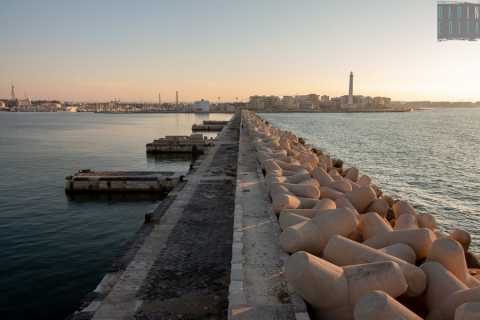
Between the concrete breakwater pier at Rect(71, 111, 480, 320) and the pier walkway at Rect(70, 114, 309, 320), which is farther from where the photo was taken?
the pier walkway at Rect(70, 114, 309, 320)

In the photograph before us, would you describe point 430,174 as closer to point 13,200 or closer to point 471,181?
point 471,181

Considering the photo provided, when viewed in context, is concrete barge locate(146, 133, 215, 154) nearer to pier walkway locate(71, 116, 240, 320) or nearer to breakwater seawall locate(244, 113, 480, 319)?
pier walkway locate(71, 116, 240, 320)

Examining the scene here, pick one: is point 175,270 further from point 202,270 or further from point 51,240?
point 51,240

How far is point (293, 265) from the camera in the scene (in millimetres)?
5250

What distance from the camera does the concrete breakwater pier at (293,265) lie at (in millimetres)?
4977

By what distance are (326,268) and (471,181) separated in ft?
85.9

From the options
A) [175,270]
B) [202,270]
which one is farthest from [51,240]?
[202,270]

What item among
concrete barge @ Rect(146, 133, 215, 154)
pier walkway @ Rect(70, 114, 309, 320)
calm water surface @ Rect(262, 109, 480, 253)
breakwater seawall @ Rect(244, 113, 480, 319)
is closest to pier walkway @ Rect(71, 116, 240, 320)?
pier walkway @ Rect(70, 114, 309, 320)

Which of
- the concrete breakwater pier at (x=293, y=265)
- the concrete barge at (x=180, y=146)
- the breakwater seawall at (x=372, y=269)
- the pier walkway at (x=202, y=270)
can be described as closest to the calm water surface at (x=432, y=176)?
the concrete breakwater pier at (x=293, y=265)

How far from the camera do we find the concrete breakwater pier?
16.3 feet

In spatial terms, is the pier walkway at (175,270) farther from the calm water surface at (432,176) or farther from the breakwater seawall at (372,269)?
the calm water surface at (432,176)

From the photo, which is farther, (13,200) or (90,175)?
(90,175)

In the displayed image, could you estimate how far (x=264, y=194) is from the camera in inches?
497

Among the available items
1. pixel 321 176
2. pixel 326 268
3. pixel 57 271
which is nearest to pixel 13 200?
pixel 57 271
